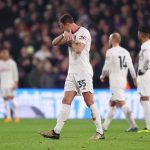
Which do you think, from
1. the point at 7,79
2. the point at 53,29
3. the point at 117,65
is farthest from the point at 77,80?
the point at 53,29

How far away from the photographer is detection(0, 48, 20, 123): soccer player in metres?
23.4

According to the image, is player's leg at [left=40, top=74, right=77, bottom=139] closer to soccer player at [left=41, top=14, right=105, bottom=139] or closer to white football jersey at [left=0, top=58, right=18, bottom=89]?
soccer player at [left=41, top=14, right=105, bottom=139]

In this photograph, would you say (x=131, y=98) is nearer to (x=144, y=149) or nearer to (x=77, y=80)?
(x=77, y=80)

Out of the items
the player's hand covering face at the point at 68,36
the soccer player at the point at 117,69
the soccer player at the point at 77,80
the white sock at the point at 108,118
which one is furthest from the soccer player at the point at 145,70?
the player's hand covering face at the point at 68,36

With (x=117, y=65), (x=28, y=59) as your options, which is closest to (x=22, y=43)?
(x=28, y=59)

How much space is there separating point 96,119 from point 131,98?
1102cm

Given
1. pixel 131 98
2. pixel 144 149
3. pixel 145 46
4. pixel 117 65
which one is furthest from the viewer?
pixel 131 98

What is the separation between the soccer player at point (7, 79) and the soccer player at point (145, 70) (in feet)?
26.4

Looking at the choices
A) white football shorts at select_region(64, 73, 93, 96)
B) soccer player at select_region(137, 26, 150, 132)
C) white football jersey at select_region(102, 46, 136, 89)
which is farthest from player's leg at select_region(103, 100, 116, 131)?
white football shorts at select_region(64, 73, 93, 96)

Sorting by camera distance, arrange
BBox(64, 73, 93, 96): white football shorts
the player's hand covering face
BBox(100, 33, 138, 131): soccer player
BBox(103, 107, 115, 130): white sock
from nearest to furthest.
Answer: the player's hand covering face → BBox(64, 73, 93, 96): white football shorts → BBox(100, 33, 138, 131): soccer player → BBox(103, 107, 115, 130): white sock

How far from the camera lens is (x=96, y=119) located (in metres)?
13.4

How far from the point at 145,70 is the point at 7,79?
8842 mm

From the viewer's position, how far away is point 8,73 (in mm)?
23578

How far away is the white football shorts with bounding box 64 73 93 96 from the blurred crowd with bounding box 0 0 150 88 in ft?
39.1
